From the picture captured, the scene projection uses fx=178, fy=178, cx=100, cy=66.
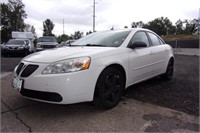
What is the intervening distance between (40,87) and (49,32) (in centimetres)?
6571

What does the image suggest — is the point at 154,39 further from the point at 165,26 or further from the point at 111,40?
the point at 165,26

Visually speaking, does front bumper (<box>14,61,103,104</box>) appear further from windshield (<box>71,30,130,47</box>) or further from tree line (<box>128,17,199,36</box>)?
tree line (<box>128,17,199,36</box>)

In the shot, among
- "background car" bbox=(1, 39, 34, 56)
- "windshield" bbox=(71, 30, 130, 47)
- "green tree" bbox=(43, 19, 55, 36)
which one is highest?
"green tree" bbox=(43, 19, 55, 36)

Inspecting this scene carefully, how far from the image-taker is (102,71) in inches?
108

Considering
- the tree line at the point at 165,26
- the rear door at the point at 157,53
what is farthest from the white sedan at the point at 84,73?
the tree line at the point at 165,26

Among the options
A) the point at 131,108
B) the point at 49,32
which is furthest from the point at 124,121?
the point at 49,32

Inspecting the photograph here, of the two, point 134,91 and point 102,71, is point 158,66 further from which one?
point 102,71

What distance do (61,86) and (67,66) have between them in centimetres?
29

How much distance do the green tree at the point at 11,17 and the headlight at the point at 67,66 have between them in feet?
178

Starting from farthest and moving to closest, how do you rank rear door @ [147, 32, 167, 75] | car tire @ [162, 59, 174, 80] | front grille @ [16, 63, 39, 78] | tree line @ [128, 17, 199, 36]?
tree line @ [128, 17, 199, 36]
car tire @ [162, 59, 174, 80]
rear door @ [147, 32, 167, 75]
front grille @ [16, 63, 39, 78]

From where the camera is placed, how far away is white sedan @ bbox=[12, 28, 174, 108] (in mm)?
2408

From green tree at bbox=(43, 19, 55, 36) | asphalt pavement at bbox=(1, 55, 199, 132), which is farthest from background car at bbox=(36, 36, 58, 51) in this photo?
green tree at bbox=(43, 19, 55, 36)

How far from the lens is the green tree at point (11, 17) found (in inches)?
1994

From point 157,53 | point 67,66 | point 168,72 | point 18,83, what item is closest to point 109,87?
point 67,66
